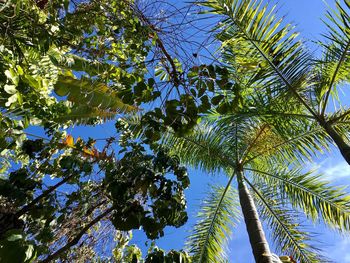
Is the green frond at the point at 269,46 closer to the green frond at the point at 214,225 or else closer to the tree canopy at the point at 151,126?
the tree canopy at the point at 151,126

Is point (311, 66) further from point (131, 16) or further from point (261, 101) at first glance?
point (131, 16)

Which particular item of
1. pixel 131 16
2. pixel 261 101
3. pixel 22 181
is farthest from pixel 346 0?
pixel 22 181

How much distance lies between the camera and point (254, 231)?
5.70 m

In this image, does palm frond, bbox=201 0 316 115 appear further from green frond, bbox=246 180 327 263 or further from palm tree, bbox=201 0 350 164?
green frond, bbox=246 180 327 263

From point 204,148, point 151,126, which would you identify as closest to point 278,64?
point 204,148

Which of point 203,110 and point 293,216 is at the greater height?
point 293,216

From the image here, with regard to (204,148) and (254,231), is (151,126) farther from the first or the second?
(204,148)

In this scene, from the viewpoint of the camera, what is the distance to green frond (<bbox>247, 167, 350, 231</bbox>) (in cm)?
631

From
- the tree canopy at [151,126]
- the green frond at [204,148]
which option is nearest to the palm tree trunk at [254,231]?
the tree canopy at [151,126]

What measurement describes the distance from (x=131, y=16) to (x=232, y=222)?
5.20m

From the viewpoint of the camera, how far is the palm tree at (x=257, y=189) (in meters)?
6.57

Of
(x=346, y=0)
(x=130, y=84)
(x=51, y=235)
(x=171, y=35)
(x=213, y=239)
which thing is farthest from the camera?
(x=213, y=239)

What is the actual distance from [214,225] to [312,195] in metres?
1.88

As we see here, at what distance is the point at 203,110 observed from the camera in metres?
2.61
